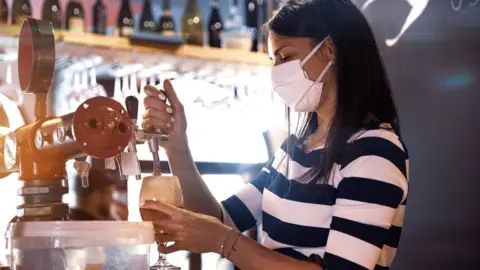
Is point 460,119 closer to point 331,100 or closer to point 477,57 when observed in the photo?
point 477,57

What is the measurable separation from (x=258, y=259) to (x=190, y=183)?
37 centimetres

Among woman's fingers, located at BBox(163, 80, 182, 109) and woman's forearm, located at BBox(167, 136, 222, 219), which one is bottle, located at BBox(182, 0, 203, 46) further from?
woman's fingers, located at BBox(163, 80, 182, 109)

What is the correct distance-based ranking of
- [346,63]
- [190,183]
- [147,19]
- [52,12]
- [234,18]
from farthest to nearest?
A: [147,19] → [234,18] → [52,12] → [190,183] → [346,63]

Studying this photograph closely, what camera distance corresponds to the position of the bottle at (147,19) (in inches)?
127

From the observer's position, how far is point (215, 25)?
3.36 metres

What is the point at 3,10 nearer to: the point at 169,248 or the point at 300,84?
the point at 300,84

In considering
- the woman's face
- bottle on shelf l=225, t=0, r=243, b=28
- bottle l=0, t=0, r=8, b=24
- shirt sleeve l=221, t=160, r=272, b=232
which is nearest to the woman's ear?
the woman's face

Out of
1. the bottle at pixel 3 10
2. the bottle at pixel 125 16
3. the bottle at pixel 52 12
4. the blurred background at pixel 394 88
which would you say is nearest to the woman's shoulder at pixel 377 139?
the blurred background at pixel 394 88

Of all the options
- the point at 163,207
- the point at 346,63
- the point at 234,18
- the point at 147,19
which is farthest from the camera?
the point at 147,19

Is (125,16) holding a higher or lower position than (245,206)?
higher

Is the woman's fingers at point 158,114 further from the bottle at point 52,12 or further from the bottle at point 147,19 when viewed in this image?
the bottle at point 147,19

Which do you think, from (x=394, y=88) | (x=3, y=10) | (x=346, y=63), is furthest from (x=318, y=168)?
(x=3, y=10)

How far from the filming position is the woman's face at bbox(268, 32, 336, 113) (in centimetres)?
155

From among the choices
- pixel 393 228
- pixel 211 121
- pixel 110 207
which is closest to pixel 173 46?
pixel 211 121
